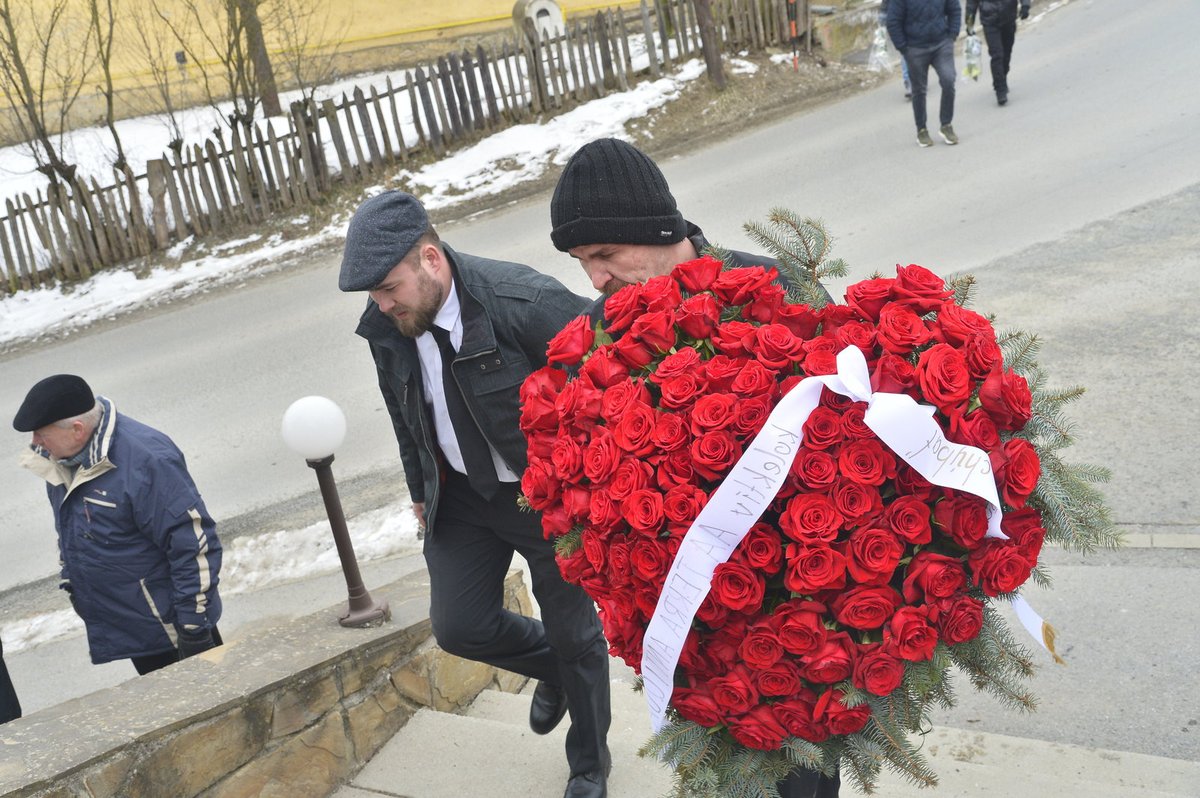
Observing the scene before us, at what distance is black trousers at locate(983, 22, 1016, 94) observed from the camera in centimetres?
1264

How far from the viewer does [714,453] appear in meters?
2.13

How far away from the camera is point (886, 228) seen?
9.78 meters

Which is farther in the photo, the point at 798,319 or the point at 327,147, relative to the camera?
the point at 327,147

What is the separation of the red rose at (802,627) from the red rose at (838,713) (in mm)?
113

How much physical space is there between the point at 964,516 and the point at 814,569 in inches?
11.8

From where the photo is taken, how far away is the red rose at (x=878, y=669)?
2078 mm

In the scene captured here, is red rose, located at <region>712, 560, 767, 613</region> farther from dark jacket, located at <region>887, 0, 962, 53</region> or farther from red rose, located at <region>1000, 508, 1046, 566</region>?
dark jacket, located at <region>887, 0, 962, 53</region>

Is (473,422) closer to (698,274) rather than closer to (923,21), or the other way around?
(698,274)

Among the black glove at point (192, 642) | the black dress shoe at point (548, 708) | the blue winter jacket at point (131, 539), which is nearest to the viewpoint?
the black dress shoe at point (548, 708)

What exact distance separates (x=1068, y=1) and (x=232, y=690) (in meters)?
18.7

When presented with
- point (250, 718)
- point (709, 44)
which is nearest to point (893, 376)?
point (250, 718)

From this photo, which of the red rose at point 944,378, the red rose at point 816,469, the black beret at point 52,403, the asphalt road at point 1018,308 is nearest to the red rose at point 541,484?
the red rose at point 816,469

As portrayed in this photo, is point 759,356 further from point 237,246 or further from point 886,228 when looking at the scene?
point 237,246

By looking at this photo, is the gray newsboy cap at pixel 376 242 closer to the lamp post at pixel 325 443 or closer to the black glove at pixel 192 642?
the lamp post at pixel 325 443
